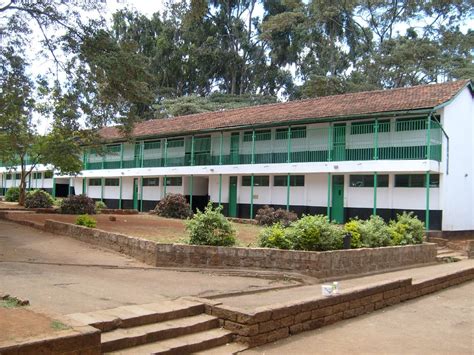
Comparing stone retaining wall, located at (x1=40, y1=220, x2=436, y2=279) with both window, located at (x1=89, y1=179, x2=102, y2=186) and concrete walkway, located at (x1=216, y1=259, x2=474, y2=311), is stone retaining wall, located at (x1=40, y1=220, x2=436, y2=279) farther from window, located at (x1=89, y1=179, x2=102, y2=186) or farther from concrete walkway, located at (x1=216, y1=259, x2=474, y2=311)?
window, located at (x1=89, y1=179, x2=102, y2=186)

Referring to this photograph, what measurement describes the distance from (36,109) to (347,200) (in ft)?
50.8

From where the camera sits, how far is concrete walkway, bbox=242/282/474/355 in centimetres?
630

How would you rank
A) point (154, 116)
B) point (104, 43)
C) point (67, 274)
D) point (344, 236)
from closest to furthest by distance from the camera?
point (67, 274)
point (344, 236)
point (104, 43)
point (154, 116)

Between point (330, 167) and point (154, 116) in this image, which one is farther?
point (154, 116)

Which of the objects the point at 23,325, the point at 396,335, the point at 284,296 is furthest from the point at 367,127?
the point at 23,325

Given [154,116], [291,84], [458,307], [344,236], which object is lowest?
[458,307]

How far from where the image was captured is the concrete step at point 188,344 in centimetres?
555

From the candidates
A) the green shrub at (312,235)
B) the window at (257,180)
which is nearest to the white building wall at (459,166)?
the window at (257,180)

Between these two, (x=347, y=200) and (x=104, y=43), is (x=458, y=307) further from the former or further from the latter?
(x=347, y=200)

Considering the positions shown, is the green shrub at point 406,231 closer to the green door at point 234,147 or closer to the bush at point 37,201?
the green door at point 234,147

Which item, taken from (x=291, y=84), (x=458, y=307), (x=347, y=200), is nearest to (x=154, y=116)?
(x=291, y=84)

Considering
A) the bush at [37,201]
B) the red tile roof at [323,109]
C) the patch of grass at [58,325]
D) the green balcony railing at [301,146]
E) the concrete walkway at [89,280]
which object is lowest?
the concrete walkway at [89,280]

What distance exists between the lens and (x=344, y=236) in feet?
39.5

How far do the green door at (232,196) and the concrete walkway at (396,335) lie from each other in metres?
20.3
